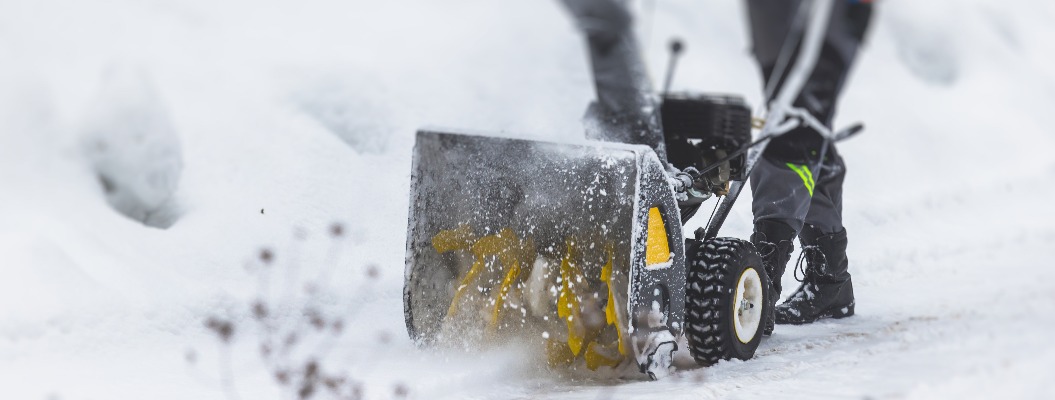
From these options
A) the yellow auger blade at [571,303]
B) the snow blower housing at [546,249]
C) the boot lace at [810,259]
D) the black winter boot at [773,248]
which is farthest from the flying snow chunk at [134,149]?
the boot lace at [810,259]

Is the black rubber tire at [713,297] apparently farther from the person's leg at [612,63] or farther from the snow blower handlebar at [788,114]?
the person's leg at [612,63]

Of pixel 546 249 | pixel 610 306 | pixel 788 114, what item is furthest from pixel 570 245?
pixel 788 114

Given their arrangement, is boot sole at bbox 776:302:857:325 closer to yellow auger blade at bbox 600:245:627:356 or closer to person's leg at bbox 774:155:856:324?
person's leg at bbox 774:155:856:324

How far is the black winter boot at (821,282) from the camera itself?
4.44 m

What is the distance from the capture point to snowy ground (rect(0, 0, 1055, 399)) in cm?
334

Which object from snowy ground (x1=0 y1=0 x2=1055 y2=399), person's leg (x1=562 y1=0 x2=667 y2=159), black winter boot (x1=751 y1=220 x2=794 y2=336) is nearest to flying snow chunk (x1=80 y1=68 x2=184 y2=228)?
snowy ground (x1=0 y1=0 x2=1055 y2=399)

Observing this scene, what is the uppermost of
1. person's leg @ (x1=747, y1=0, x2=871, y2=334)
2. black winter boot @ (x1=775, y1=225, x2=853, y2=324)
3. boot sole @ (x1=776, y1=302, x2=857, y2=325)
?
person's leg @ (x1=747, y1=0, x2=871, y2=334)

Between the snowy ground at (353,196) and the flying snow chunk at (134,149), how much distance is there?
0.05ft

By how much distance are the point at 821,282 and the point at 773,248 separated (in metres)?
0.57

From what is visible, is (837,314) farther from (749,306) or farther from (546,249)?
(546,249)

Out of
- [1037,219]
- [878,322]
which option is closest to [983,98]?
[1037,219]

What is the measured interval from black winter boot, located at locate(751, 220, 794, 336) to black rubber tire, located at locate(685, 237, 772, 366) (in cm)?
49

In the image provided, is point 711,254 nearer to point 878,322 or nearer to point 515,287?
point 515,287

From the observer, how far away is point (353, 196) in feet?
17.2
